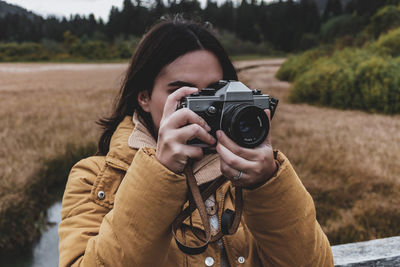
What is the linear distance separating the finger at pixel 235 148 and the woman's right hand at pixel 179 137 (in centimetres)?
5

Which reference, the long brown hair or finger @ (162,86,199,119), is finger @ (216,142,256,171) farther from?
the long brown hair

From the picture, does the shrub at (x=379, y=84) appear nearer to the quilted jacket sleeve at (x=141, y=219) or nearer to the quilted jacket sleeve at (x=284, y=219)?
the quilted jacket sleeve at (x=284, y=219)

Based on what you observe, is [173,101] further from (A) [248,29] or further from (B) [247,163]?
(A) [248,29]

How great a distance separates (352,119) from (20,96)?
884 centimetres

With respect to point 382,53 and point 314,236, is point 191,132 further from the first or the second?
point 382,53

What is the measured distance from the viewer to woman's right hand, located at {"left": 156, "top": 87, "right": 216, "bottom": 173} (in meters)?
0.92

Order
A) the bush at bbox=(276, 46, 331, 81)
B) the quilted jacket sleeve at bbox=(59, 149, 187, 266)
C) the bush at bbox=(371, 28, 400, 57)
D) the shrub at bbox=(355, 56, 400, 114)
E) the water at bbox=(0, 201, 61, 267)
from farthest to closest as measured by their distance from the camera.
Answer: the bush at bbox=(276, 46, 331, 81), the bush at bbox=(371, 28, 400, 57), the shrub at bbox=(355, 56, 400, 114), the water at bbox=(0, 201, 61, 267), the quilted jacket sleeve at bbox=(59, 149, 187, 266)

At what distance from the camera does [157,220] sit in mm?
884

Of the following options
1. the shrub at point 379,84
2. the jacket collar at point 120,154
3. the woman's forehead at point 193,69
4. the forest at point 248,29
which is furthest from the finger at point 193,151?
the forest at point 248,29

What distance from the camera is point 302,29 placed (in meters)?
49.3

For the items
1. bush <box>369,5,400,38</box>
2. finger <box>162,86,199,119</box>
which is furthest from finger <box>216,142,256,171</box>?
bush <box>369,5,400,38</box>

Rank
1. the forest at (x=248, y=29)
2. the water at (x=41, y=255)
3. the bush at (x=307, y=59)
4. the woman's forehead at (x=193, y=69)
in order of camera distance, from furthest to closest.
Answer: the forest at (x=248, y=29), the bush at (x=307, y=59), the water at (x=41, y=255), the woman's forehead at (x=193, y=69)

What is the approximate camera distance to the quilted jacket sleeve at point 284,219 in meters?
0.94

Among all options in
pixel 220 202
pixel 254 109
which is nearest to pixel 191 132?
pixel 254 109
